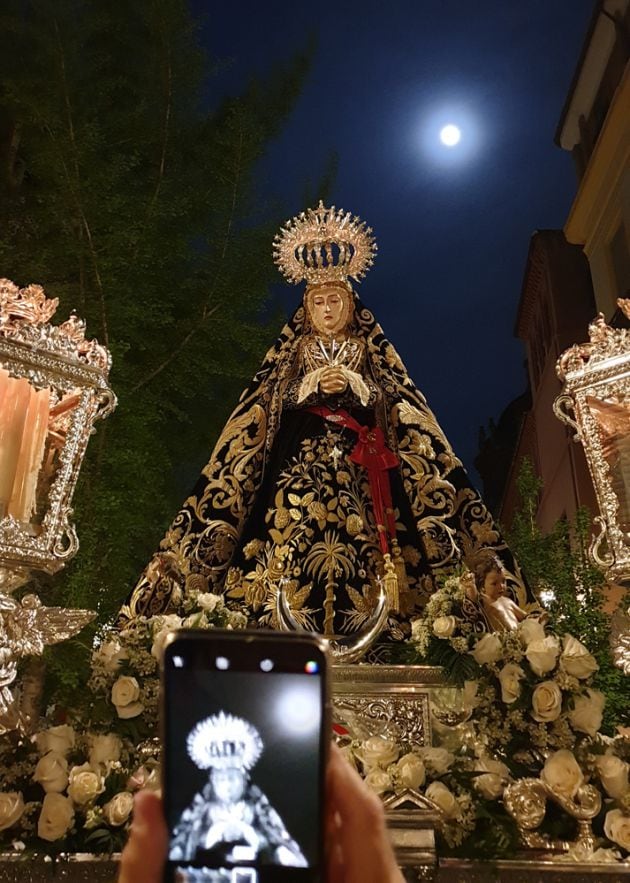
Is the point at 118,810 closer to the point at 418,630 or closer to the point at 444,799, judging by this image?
the point at 444,799

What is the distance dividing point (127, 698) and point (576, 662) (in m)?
1.28

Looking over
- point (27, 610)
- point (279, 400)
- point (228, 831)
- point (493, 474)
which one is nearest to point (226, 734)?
point (228, 831)

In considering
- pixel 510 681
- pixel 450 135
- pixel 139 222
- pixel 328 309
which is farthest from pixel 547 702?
pixel 450 135

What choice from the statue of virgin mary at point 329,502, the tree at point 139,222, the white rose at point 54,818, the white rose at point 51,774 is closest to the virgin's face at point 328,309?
the statue of virgin mary at point 329,502

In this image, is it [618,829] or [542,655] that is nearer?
[618,829]

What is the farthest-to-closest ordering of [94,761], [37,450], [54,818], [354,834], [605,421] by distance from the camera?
[605,421], [37,450], [94,761], [54,818], [354,834]

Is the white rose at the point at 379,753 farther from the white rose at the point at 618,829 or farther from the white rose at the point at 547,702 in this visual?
the white rose at the point at 618,829

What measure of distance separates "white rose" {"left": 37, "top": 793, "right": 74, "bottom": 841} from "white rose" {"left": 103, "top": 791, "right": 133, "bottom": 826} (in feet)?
0.30

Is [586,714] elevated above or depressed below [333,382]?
below

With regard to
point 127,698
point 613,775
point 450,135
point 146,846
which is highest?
point 450,135

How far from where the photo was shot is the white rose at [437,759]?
2.15m

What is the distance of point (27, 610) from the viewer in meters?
2.45

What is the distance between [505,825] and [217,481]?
2214 millimetres

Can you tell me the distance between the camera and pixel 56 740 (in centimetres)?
218
